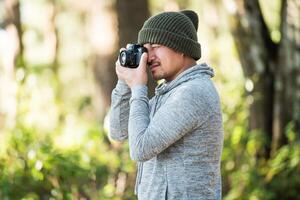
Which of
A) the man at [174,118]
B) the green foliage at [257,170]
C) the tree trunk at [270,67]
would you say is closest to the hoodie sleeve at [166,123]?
the man at [174,118]

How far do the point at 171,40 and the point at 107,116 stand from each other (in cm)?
295

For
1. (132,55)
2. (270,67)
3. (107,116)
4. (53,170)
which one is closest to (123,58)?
(132,55)

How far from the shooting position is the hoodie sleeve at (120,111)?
3.78 m

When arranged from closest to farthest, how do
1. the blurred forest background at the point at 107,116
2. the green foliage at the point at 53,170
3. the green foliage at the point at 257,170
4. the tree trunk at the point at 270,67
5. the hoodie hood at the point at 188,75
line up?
the hoodie hood at the point at 188,75 < the green foliage at the point at 53,170 < the blurred forest background at the point at 107,116 < the green foliage at the point at 257,170 < the tree trunk at the point at 270,67

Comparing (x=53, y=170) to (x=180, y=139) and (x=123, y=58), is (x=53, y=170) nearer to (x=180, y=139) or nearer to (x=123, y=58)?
(x=123, y=58)

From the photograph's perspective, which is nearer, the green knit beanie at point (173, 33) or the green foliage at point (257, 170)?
the green knit beanie at point (173, 33)

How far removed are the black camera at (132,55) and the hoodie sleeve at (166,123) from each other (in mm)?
274

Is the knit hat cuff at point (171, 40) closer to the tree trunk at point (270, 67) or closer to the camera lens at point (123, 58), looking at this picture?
the camera lens at point (123, 58)

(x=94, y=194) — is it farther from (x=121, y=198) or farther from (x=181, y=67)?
(x=181, y=67)

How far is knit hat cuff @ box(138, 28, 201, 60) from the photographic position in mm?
3543

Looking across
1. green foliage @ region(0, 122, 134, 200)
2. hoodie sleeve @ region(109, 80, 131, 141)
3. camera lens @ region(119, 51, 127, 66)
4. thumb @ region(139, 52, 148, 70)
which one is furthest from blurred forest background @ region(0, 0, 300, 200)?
thumb @ region(139, 52, 148, 70)

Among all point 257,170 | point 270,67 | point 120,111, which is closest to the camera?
point 120,111

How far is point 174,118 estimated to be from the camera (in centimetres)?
334

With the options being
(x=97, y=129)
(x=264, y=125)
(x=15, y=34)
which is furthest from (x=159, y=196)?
(x=15, y=34)
